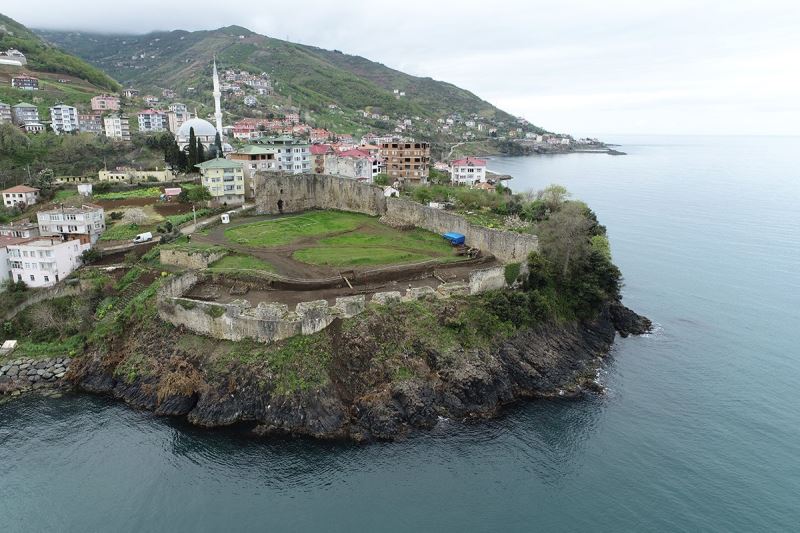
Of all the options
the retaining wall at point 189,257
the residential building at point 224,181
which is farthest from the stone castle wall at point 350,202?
the retaining wall at point 189,257

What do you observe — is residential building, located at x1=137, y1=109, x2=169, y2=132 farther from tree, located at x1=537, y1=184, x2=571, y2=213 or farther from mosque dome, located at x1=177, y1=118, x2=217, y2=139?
tree, located at x1=537, y1=184, x2=571, y2=213

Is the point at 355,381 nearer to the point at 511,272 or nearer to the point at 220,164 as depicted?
the point at 511,272

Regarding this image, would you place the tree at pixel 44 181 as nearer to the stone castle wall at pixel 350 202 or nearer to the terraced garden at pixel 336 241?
the stone castle wall at pixel 350 202

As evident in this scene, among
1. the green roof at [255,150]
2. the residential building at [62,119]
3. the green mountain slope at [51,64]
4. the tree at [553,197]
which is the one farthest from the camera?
the green mountain slope at [51,64]

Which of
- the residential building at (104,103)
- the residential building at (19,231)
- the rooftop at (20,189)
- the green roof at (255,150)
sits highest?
the residential building at (104,103)

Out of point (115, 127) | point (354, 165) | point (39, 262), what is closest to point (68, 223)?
point (39, 262)

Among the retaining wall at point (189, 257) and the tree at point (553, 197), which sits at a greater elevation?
the tree at point (553, 197)

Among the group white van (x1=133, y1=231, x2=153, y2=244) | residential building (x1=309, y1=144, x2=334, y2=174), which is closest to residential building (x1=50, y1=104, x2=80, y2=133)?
residential building (x1=309, y1=144, x2=334, y2=174)
